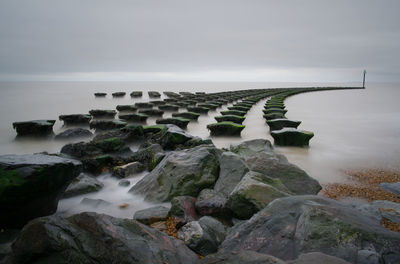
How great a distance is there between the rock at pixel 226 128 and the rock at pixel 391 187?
4419 millimetres

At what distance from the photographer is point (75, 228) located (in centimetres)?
181

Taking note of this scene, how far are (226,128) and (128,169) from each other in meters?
4.09

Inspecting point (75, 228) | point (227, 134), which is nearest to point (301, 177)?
point (75, 228)

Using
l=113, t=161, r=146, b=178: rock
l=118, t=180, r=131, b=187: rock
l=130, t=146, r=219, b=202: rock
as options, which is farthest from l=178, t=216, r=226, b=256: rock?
l=113, t=161, r=146, b=178: rock

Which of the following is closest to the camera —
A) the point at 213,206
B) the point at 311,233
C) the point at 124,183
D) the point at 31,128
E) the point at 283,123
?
the point at 311,233

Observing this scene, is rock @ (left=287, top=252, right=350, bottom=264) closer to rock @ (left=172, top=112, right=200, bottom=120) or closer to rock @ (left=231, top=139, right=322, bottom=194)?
rock @ (left=231, top=139, right=322, bottom=194)

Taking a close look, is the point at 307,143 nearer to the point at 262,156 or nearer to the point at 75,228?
the point at 262,156

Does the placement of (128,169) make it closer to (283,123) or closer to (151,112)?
(283,123)

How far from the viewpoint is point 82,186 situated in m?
3.81

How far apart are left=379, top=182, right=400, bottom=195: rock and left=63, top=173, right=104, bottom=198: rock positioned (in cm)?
444

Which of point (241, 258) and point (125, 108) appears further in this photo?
point (125, 108)

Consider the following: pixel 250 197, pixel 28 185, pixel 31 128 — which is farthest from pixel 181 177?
pixel 31 128

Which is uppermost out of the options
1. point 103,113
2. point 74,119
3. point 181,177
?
point 103,113

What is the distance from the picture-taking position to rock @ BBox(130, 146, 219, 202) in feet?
11.5
